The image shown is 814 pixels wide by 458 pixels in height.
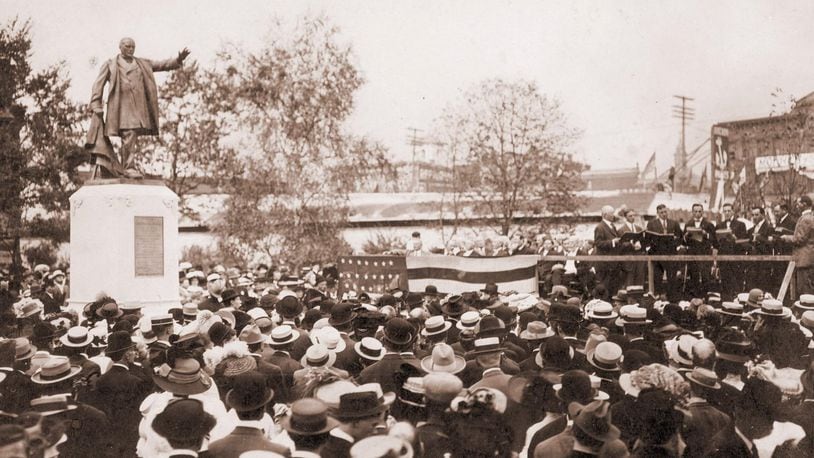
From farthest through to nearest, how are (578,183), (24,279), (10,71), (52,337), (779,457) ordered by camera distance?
1. (578,183)
2. (10,71)
3. (24,279)
4. (52,337)
5. (779,457)

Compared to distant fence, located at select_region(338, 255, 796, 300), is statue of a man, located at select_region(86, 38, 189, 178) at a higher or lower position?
higher

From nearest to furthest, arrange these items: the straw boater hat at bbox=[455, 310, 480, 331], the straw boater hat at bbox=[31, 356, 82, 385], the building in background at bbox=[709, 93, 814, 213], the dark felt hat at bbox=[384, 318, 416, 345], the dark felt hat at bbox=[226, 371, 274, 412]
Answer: the dark felt hat at bbox=[226, 371, 274, 412]
the straw boater hat at bbox=[31, 356, 82, 385]
the dark felt hat at bbox=[384, 318, 416, 345]
the straw boater hat at bbox=[455, 310, 480, 331]
the building in background at bbox=[709, 93, 814, 213]

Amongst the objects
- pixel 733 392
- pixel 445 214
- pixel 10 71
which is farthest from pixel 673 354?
pixel 445 214

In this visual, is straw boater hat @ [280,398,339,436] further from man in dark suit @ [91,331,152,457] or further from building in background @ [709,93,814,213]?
building in background @ [709,93,814,213]

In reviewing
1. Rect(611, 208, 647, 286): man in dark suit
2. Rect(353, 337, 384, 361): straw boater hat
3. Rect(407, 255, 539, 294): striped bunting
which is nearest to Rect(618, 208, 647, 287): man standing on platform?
Rect(611, 208, 647, 286): man in dark suit

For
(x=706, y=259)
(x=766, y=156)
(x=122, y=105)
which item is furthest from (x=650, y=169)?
(x=122, y=105)

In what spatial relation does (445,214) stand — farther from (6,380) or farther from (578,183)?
(6,380)

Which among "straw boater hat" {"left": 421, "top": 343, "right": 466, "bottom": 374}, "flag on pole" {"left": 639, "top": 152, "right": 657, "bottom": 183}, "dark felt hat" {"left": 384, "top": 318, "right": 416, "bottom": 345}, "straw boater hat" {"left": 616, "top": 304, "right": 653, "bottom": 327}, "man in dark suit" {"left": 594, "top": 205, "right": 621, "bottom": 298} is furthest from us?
"flag on pole" {"left": 639, "top": 152, "right": 657, "bottom": 183}
